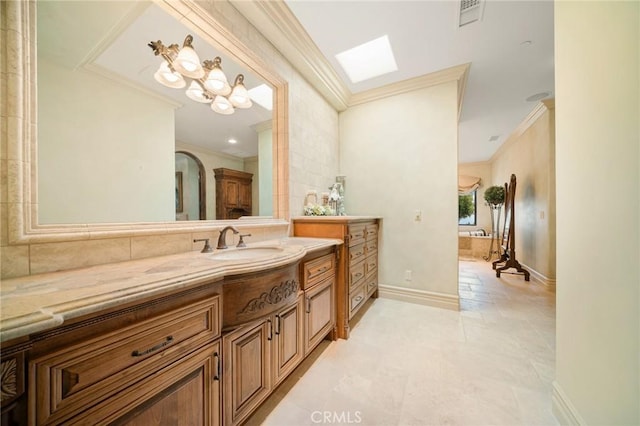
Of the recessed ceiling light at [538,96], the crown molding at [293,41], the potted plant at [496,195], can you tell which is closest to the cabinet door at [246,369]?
the crown molding at [293,41]

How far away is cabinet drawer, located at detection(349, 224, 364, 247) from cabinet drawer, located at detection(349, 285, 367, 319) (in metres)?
0.46

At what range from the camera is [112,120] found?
3.53ft

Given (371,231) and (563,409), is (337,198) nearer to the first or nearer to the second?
(371,231)

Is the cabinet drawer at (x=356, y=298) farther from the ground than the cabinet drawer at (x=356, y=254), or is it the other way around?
the cabinet drawer at (x=356, y=254)

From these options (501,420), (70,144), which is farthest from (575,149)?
(70,144)

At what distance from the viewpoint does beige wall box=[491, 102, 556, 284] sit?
3168 mm

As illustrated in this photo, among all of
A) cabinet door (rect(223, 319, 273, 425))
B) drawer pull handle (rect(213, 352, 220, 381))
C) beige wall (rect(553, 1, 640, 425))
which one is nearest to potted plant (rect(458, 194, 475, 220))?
beige wall (rect(553, 1, 640, 425))

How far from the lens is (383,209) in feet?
9.39

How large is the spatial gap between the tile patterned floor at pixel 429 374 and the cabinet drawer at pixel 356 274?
427mm

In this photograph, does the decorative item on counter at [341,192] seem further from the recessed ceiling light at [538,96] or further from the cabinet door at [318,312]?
the recessed ceiling light at [538,96]

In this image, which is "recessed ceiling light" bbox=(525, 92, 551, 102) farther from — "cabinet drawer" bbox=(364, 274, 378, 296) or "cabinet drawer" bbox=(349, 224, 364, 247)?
"cabinet drawer" bbox=(364, 274, 378, 296)

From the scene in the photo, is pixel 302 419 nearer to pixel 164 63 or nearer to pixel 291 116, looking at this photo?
pixel 164 63

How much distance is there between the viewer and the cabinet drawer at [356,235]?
1977mm

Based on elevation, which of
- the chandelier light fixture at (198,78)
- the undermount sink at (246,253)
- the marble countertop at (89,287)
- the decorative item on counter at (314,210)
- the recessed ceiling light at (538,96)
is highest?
the recessed ceiling light at (538,96)
